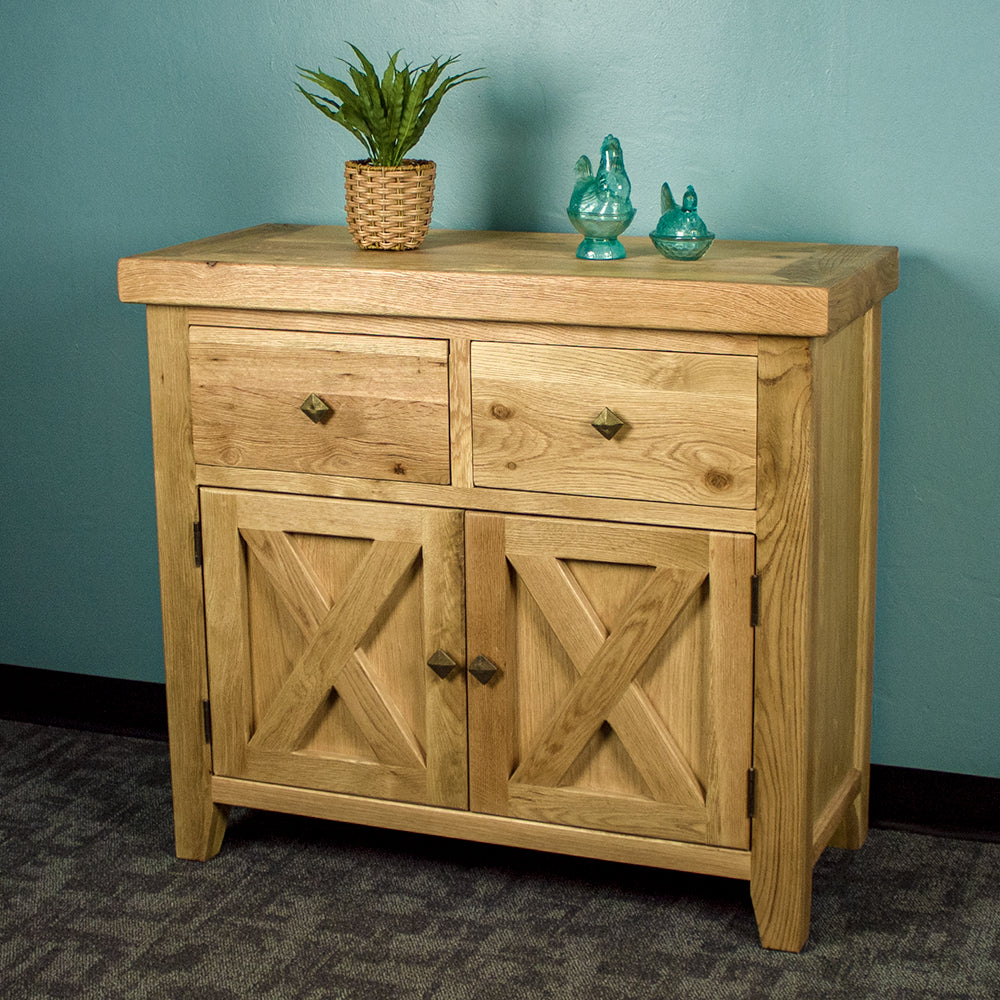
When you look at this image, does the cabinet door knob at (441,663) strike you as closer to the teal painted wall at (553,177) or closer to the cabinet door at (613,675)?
the cabinet door at (613,675)

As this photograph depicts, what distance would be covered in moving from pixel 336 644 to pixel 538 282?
616mm

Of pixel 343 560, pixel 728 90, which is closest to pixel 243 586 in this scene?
pixel 343 560

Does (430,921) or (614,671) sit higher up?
(614,671)

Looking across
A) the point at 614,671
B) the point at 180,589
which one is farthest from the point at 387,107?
the point at 614,671

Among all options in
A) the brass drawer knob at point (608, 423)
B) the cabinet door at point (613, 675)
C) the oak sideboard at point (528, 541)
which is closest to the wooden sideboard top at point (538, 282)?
the oak sideboard at point (528, 541)

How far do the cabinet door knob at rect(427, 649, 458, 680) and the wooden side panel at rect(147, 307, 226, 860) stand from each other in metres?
0.38

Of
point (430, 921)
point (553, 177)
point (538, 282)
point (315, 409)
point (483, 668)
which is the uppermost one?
point (553, 177)

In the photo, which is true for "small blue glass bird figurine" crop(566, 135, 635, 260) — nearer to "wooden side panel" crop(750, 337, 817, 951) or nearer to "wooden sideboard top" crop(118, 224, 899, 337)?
"wooden sideboard top" crop(118, 224, 899, 337)

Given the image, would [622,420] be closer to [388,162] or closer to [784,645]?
[784,645]

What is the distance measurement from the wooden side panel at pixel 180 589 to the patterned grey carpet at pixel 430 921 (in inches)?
3.3

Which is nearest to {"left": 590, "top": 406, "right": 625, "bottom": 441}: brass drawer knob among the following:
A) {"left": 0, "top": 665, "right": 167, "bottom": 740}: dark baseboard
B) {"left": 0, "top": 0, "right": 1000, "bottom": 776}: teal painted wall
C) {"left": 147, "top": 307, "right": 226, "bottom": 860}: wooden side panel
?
{"left": 0, "top": 0, "right": 1000, "bottom": 776}: teal painted wall

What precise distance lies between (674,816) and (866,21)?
117cm

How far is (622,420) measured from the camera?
1830mm

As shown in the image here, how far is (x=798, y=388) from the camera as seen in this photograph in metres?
1.74
